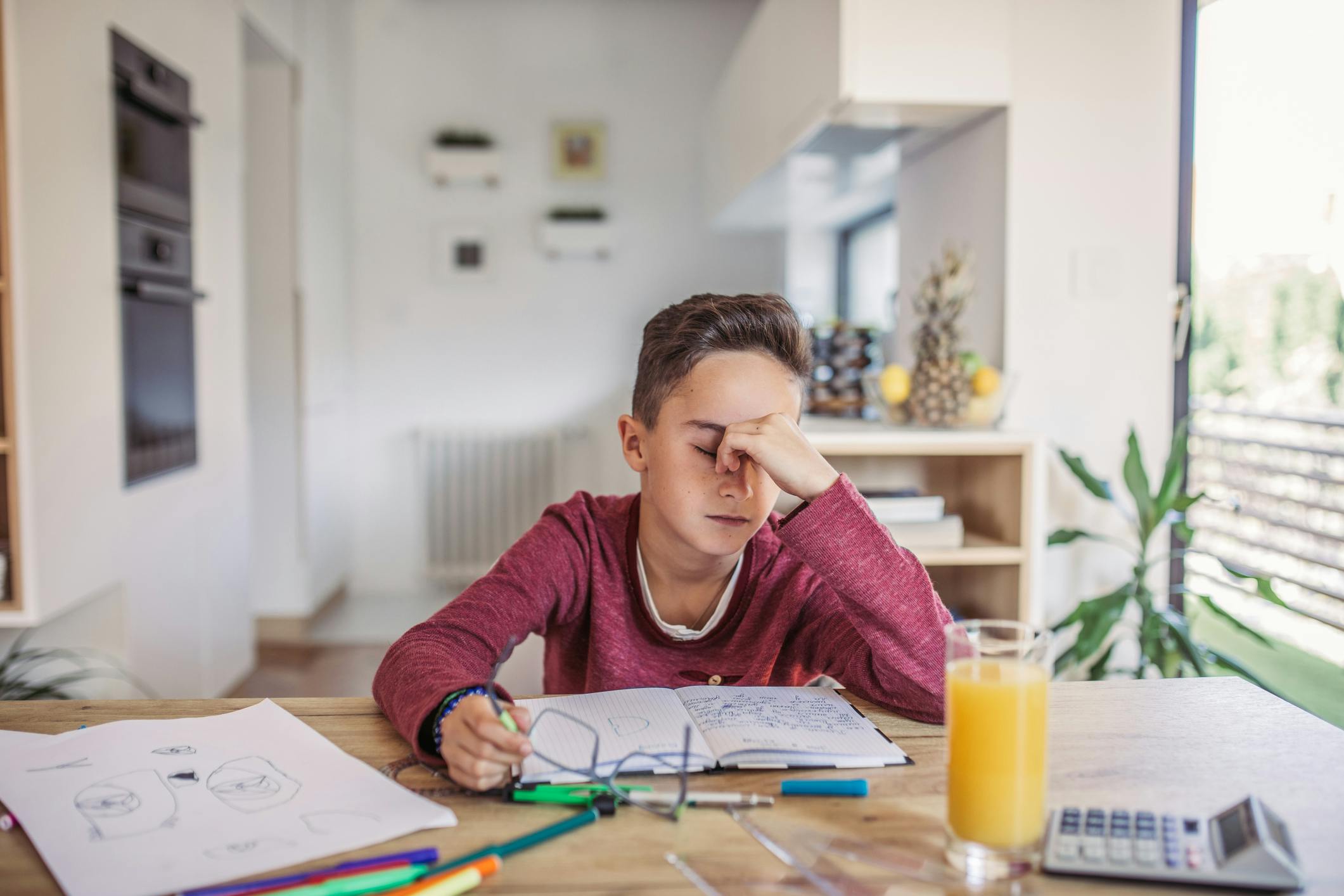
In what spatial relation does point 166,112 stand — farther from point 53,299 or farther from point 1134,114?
point 1134,114

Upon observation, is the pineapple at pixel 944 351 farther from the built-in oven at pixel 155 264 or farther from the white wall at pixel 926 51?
the built-in oven at pixel 155 264

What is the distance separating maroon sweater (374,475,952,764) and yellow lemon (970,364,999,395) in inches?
40.4

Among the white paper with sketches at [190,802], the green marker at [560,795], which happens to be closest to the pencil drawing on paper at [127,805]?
the white paper with sketches at [190,802]

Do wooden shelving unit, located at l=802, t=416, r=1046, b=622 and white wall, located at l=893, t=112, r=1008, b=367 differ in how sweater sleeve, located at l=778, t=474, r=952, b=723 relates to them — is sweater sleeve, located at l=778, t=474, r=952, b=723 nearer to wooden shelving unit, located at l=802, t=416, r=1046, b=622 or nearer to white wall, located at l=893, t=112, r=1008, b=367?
wooden shelving unit, located at l=802, t=416, r=1046, b=622

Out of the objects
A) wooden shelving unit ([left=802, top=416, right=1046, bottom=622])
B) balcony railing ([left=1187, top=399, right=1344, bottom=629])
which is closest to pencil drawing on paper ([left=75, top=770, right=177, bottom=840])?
wooden shelving unit ([left=802, top=416, right=1046, bottom=622])

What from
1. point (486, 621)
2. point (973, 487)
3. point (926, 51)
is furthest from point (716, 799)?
point (926, 51)

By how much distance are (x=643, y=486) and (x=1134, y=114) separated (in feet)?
5.61

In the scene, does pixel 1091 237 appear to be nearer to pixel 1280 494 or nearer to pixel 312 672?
pixel 1280 494

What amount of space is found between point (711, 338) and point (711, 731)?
0.46 metres

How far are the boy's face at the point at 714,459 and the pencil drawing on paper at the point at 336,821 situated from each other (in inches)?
19.7

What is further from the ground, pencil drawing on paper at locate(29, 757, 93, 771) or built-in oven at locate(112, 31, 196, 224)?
built-in oven at locate(112, 31, 196, 224)

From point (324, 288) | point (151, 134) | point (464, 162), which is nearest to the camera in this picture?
point (151, 134)

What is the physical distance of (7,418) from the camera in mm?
1945

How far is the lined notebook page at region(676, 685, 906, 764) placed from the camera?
0.81 m
